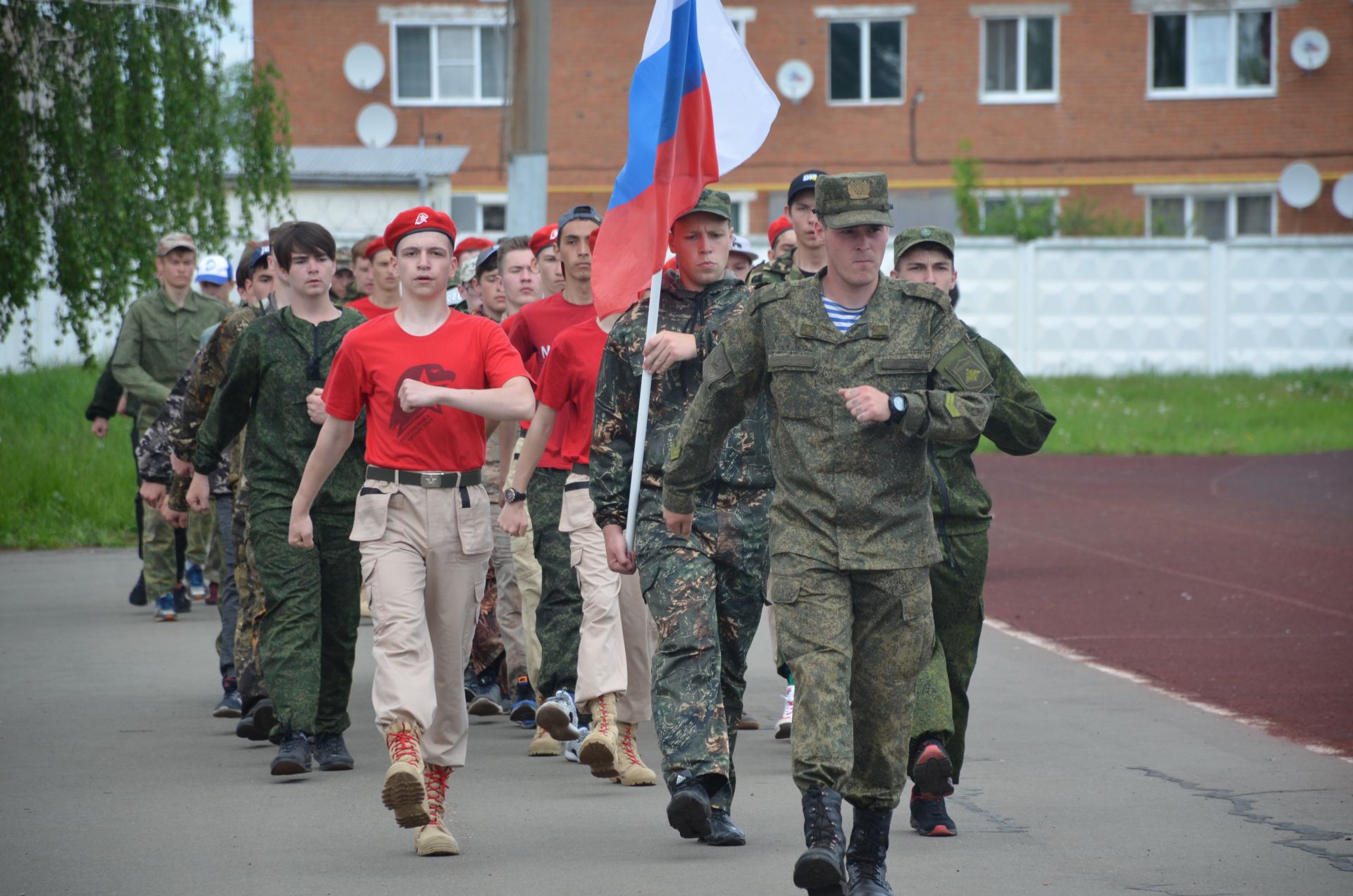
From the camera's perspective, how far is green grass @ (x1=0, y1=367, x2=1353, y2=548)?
18062 millimetres

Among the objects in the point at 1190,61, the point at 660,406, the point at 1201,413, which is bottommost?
the point at 1201,413

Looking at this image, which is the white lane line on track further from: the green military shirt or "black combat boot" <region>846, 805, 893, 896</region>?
the green military shirt

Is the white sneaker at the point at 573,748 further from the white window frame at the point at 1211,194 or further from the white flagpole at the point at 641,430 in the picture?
the white window frame at the point at 1211,194

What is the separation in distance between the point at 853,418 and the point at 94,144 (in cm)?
1505

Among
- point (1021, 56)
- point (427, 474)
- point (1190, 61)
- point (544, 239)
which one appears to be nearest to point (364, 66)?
point (1021, 56)

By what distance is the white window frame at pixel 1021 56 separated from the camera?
37.1 m

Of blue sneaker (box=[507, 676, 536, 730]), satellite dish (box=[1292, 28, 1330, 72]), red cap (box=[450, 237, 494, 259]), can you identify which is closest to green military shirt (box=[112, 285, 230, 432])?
red cap (box=[450, 237, 494, 259])

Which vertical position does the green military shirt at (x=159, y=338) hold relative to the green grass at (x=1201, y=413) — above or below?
above

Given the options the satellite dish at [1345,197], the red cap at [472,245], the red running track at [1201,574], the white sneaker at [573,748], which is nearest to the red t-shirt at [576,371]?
the white sneaker at [573,748]

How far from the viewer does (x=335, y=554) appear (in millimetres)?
7781

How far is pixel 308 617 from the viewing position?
7637 millimetres

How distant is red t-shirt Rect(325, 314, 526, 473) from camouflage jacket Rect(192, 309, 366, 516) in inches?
45.3

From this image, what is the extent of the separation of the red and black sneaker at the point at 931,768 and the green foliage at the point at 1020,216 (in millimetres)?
27386

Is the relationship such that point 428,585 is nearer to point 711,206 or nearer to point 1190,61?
point 711,206
